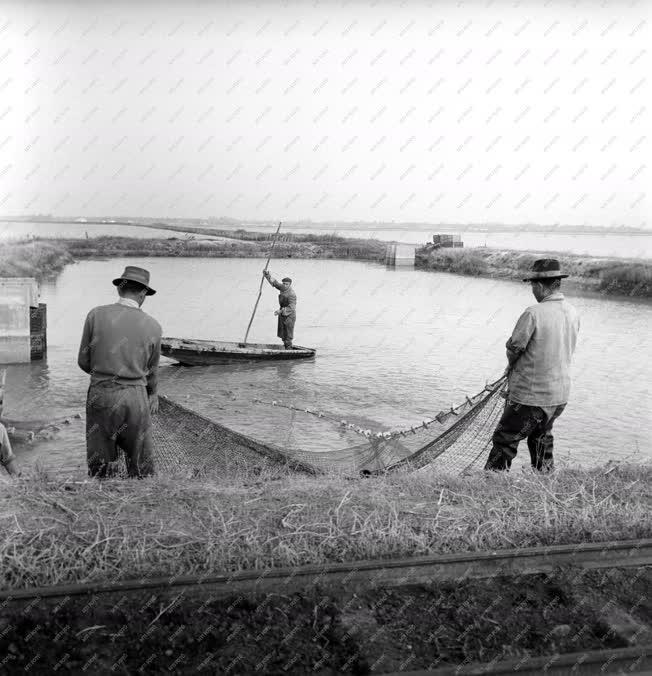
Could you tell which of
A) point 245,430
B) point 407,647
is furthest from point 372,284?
point 407,647

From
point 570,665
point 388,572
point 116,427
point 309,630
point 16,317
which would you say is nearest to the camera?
point 570,665

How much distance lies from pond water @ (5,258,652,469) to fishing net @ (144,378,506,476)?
1.92 m

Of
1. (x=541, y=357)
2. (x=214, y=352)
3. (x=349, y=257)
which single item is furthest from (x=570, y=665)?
(x=349, y=257)

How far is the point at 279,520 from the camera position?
4285mm

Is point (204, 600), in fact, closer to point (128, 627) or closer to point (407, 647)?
point (128, 627)

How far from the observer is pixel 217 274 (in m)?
47.4

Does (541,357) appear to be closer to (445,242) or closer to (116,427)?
(116,427)

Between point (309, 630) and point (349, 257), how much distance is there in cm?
6786

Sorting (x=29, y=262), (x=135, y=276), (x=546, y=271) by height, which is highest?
(x=546, y=271)

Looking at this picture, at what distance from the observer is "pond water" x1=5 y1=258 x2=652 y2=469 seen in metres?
11.9

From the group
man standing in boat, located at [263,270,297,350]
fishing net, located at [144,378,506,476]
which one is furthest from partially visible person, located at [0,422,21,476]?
man standing in boat, located at [263,270,297,350]

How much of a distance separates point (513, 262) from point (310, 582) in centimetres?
4817

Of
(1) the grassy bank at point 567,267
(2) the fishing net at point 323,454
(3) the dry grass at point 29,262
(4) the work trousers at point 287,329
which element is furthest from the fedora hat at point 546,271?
(1) the grassy bank at point 567,267

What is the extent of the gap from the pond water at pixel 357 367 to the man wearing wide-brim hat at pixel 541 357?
2423 mm
